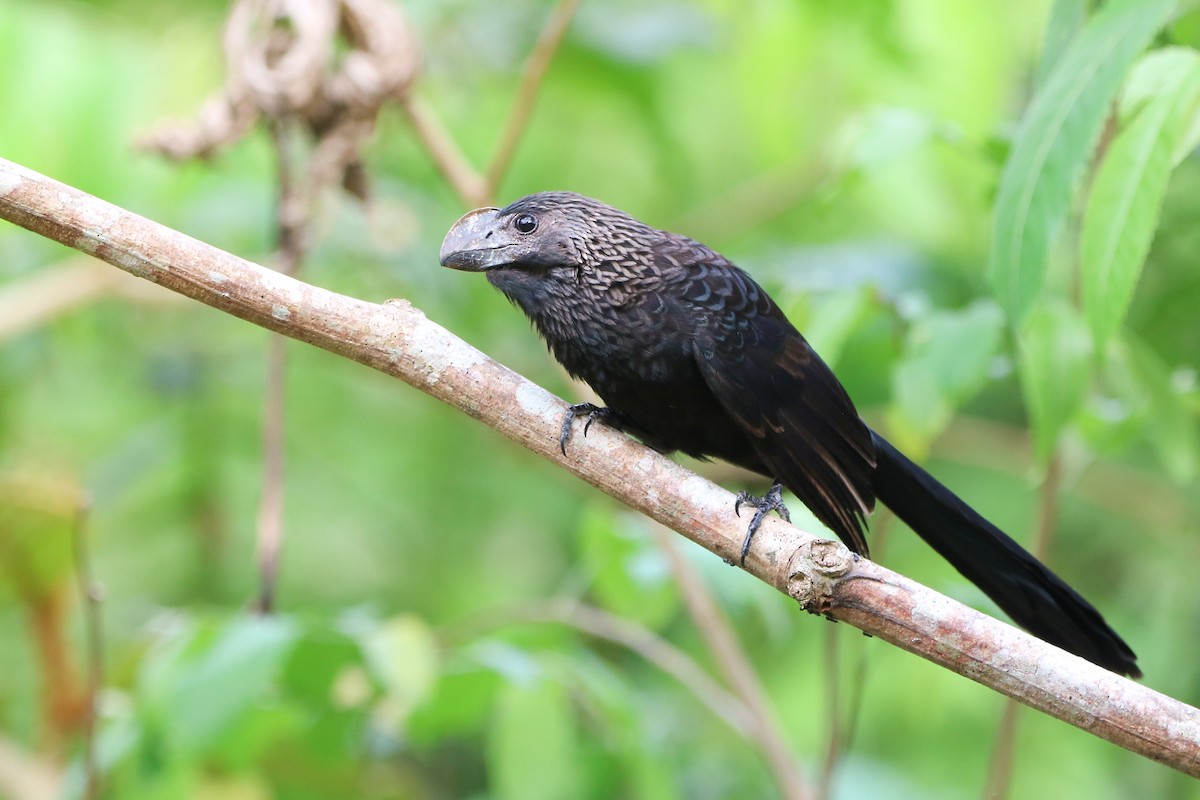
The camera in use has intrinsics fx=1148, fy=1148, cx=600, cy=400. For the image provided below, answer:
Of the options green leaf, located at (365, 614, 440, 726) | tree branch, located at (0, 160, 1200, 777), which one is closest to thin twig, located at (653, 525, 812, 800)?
green leaf, located at (365, 614, 440, 726)

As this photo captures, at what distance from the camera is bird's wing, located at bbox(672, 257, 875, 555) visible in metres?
2.34

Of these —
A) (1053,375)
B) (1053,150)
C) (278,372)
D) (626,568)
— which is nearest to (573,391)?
(626,568)

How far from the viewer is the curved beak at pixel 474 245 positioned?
2422 millimetres

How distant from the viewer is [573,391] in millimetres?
3064

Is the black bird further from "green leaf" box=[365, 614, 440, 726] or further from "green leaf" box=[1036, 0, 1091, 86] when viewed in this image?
"green leaf" box=[1036, 0, 1091, 86]

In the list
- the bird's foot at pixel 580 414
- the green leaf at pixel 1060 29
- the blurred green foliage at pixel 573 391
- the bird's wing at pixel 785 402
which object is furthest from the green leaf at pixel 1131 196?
the bird's foot at pixel 580 414

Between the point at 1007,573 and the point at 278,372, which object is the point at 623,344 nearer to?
the point at 1007,573

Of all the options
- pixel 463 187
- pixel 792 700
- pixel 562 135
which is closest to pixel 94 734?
pixel 463 187

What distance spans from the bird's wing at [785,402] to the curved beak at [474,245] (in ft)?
1.30

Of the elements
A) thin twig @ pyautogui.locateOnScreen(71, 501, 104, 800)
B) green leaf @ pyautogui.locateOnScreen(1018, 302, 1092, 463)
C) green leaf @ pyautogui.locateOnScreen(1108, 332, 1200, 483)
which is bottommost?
thin twig @ pyautogui.locateOnScreen(71, 501, 104, 800)

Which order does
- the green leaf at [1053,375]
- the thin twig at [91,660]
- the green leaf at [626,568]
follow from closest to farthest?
the green leaf at [1053,375] < the thin twig at [91,660] < the green leaf at [626,568]

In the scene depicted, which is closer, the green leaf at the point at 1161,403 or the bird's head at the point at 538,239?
the green leaf at the point at 1161,403

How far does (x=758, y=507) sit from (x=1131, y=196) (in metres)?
0.82

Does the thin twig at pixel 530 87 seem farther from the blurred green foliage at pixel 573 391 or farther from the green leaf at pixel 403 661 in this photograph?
the green leaf at pixel 403 661
